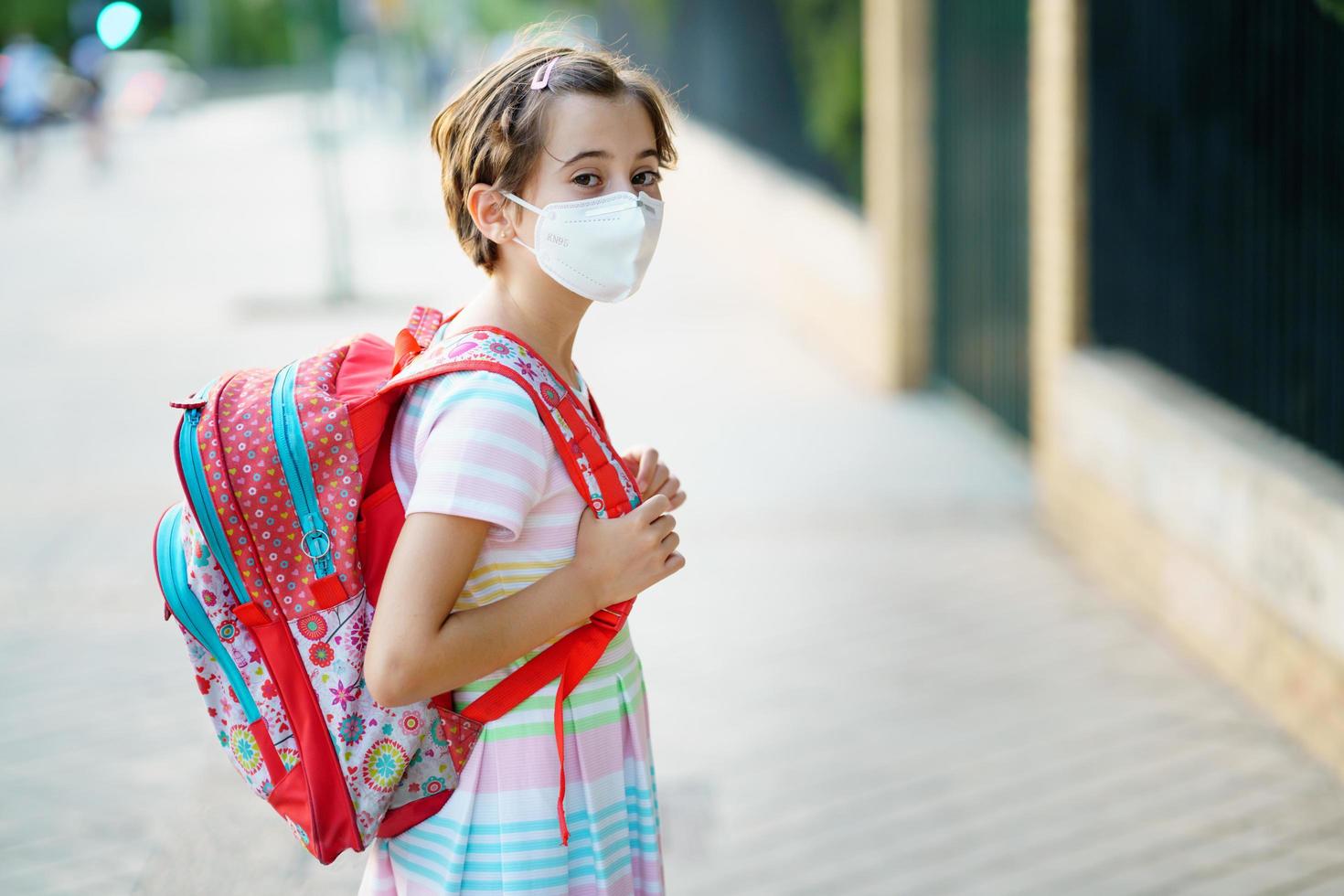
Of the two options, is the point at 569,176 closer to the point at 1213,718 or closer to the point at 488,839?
the point at 488,839

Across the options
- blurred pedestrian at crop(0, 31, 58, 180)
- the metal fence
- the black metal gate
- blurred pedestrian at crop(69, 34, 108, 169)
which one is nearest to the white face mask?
the metal fence

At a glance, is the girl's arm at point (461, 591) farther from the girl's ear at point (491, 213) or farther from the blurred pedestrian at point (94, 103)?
the blurred pedestrian at point (94, 103)

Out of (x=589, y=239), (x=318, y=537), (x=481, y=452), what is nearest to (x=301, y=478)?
(x=318, y=537)

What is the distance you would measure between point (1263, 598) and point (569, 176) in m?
3.43

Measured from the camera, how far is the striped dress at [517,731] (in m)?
1.79

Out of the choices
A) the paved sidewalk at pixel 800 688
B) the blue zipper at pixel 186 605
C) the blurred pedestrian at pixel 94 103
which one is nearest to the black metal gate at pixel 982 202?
the paved sidewalk at pixel 800 688

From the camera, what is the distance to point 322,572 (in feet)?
6.01

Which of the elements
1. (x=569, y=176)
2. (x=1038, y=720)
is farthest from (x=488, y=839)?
(x=1038, y=720)

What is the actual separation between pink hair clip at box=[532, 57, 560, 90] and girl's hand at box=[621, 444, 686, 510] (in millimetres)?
503

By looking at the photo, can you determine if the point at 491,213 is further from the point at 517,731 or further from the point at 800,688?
the point at 800,688

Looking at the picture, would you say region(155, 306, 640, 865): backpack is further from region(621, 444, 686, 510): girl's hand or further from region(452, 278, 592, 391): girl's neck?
region(621, 444, 686, 510): girl's hand

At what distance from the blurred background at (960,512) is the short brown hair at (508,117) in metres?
0.32

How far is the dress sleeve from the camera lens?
1764 millimetres

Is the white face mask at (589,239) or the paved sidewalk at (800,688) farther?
the paved sidewalk at (800,688)
